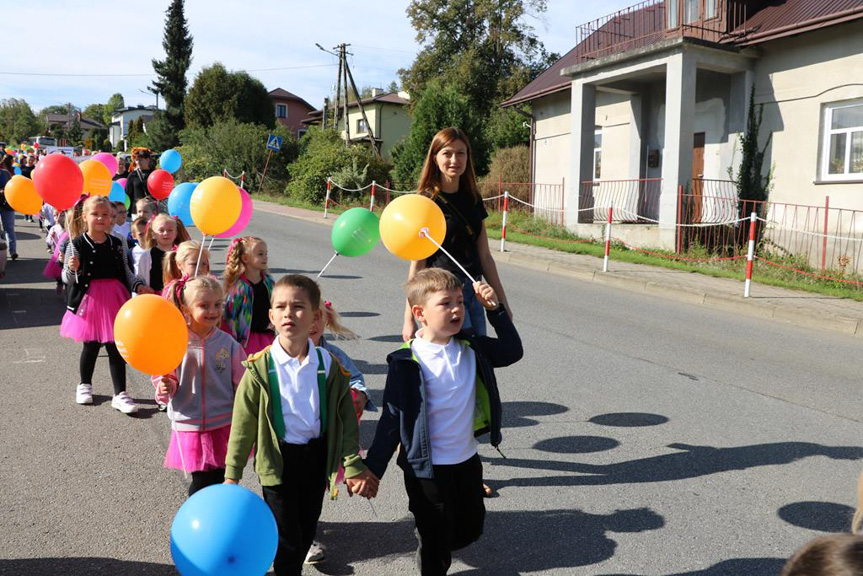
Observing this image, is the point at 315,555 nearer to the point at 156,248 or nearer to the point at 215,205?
the point at 215,205

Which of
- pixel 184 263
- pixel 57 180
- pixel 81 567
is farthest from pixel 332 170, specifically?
pixel 81 567

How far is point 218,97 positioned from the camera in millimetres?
50281

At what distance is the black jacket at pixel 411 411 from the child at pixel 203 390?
943 mm

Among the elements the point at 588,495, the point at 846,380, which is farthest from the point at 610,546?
the point at 846,380

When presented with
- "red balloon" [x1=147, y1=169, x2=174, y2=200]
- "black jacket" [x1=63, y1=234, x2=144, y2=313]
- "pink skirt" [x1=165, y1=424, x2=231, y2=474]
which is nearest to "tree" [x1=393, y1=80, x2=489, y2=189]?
"red balloon" [x1=147, y1=169, x2=174, y2=200]

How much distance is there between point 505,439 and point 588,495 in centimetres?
94

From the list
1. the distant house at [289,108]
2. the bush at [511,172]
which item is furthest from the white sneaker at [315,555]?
the distant house at [289,108]

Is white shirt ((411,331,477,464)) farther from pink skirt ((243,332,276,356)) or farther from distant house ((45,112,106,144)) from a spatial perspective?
distant house ((45,112,106,144))

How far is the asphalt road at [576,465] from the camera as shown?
3.34m

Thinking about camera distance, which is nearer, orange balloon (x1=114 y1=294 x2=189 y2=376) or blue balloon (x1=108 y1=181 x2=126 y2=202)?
orange balloon (x1=114 y1=294 x2=189 y2=376)

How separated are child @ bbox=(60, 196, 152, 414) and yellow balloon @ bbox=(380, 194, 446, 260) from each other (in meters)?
2.80

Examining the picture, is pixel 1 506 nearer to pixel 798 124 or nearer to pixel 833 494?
pixel 833 494

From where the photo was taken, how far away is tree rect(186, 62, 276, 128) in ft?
164

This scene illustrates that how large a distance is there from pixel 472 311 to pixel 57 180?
4242 millimetres
